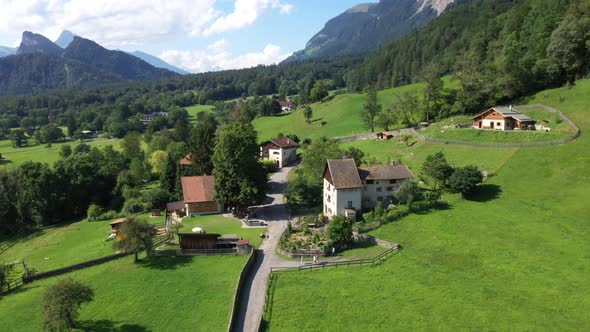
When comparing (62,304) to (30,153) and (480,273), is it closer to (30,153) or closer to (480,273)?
(480,273)

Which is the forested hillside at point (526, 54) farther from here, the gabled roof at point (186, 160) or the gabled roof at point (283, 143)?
the gabled roof at point (186, 160)

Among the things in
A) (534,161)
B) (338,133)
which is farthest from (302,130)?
(534,161)

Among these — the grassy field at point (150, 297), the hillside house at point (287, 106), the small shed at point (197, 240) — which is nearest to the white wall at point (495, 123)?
the grassy field at point (150, 297)

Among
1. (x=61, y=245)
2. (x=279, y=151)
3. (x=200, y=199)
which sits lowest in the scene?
(x=61, y=245)

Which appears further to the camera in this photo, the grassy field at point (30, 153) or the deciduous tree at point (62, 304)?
the grassy field at point (30, 153)

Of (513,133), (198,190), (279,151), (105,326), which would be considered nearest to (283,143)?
(279,151)

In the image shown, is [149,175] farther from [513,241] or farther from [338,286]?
[513,241]

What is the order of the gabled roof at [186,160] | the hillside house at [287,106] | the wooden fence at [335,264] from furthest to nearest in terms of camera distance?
the hillside house at [287,106], the gabled roof at [186,160], the wooden fence at [335,264]

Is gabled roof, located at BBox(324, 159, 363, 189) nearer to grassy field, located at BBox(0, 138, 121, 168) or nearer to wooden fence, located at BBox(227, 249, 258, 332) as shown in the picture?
wooden fence, located at BBox(227, 249, 258, 332)
